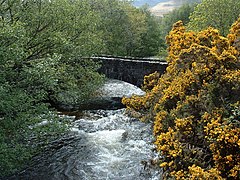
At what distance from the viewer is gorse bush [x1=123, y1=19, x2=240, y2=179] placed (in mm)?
7133

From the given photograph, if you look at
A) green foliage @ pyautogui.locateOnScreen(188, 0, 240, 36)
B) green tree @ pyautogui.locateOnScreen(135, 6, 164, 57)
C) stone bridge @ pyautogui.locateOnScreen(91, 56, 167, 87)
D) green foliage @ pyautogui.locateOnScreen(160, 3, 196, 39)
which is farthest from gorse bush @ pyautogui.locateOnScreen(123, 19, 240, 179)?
green foliage @ pyautogui.locateOnScreen(160, 3, 196, 39)

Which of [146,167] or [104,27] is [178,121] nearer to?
[146,167]

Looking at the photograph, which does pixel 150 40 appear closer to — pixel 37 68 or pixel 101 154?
pixel 101 154

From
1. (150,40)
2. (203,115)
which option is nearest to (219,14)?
(150,40)

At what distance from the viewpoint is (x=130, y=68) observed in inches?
784

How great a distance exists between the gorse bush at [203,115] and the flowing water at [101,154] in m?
1.36

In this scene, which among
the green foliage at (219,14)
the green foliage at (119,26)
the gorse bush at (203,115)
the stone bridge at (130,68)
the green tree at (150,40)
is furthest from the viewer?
the green tree at (150,40)

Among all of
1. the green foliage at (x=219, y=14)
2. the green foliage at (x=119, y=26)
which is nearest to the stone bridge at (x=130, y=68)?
the green foliage at (x=219, y=14)

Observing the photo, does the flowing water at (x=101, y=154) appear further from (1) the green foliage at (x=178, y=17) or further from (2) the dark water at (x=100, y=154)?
(1) the green foliage at (x=178, y=17)

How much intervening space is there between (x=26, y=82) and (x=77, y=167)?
304cm

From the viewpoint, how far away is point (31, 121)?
956 cm

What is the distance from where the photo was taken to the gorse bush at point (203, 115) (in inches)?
281

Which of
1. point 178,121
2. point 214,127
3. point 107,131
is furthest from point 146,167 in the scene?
point 107,131

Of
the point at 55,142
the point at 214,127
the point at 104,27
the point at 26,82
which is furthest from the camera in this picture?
the point at 104,27
